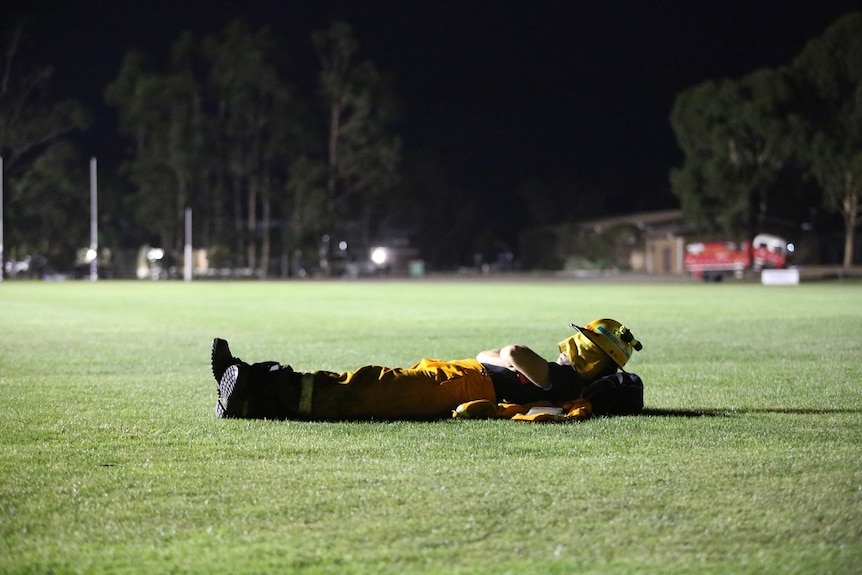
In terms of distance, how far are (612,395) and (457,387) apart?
1244mm

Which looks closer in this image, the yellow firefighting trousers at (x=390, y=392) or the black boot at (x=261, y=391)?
the black boot at (x=261, y=391)

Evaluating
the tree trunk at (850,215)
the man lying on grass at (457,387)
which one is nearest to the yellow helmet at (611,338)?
the man lying on grass at (457,387)

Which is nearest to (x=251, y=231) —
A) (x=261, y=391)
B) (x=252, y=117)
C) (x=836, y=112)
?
(x=252, y=117)

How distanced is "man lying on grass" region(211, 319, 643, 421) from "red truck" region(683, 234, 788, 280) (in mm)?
63979

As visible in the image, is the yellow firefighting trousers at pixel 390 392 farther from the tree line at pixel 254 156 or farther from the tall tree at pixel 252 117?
the tall tree at pixel 252 117

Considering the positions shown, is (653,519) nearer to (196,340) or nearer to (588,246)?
(196,340)

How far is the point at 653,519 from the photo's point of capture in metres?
5.16

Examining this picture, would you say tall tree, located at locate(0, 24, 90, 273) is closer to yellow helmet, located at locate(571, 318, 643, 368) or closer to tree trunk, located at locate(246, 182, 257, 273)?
tree trunk, located at locate(246, 182, 257, 273)

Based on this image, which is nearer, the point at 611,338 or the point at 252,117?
the point at 611,338

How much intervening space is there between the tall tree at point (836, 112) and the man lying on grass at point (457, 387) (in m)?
65.6

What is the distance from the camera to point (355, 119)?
84.6 m

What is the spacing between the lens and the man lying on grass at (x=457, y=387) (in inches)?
332

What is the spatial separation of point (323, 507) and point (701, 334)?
14.7 meters

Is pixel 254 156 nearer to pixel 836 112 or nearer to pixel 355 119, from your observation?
pixel 355 119
